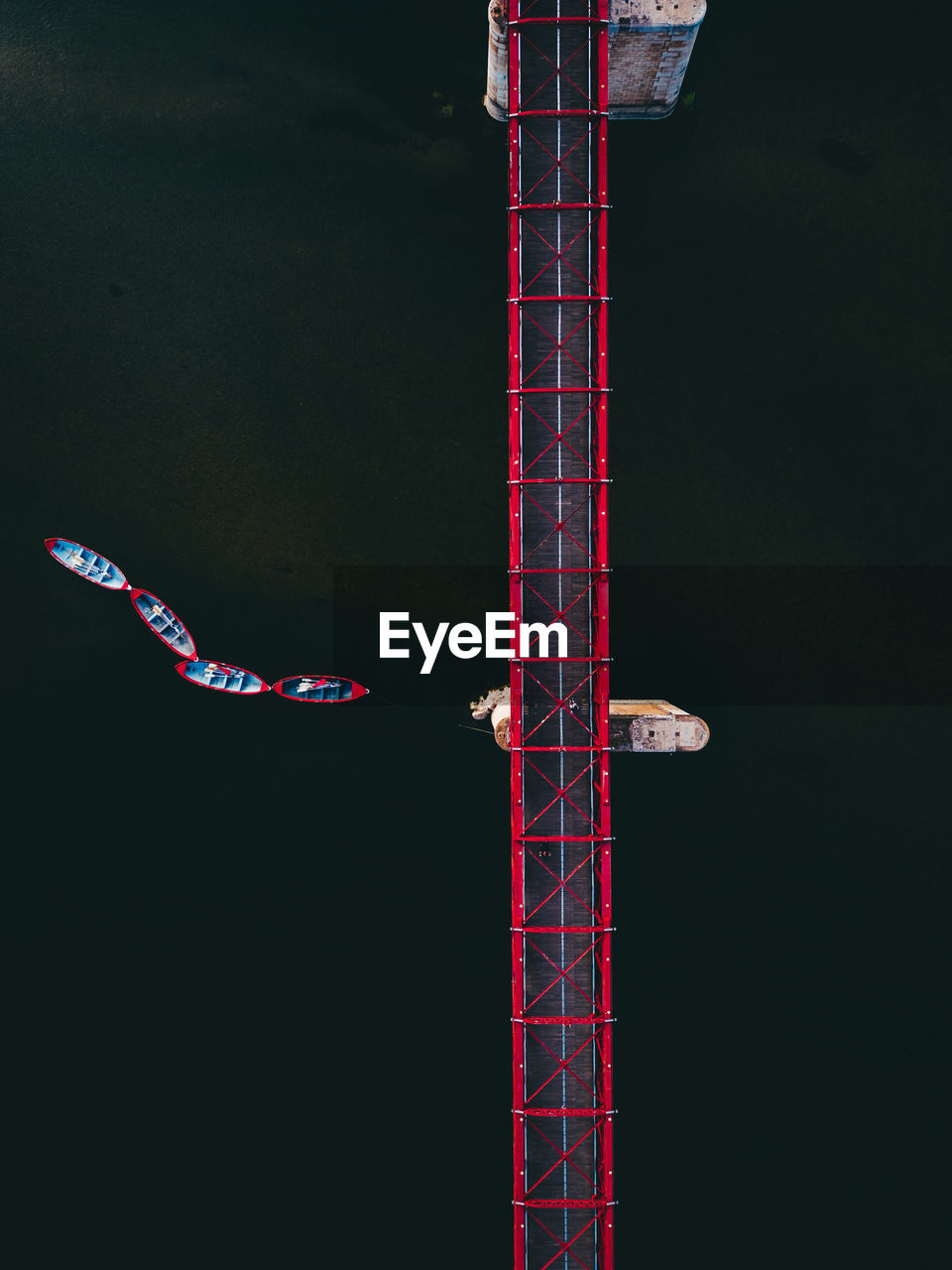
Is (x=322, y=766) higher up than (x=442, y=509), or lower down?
lower down

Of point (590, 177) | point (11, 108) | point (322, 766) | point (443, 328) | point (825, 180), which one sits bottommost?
point (322, 766)

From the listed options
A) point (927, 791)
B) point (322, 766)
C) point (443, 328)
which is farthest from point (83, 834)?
point (927, 791)

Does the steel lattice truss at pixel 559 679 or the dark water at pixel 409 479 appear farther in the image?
the dark water at pixel 409 479

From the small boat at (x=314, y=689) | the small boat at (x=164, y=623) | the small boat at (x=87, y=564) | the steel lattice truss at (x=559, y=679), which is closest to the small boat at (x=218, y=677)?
the small boat at (x=164, y=623)

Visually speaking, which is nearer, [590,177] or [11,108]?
[590,177]

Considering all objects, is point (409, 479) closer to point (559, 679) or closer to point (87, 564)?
point (559, 679)

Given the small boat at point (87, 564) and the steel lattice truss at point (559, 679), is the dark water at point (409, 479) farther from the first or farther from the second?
the steel lattice truss at point (559, 679)

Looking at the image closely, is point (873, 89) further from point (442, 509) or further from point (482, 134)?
point (442, 509)
